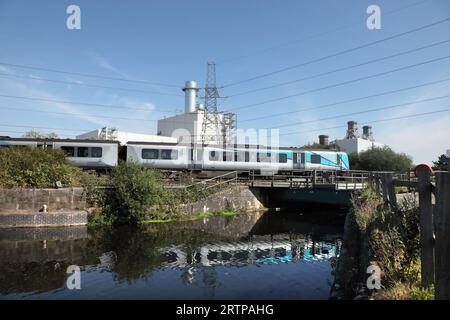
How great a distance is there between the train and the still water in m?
8.89

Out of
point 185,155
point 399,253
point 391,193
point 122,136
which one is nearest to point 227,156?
point 185,155

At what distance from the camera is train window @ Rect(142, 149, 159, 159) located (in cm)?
2873

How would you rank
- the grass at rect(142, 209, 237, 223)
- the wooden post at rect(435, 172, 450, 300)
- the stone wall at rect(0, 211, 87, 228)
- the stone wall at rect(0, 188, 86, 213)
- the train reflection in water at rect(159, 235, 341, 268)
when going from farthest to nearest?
the grass at rect(142, 209, 237, 223) → the stone wall at rect(0, 188, 86, 213) → the stone wall at rect(0, 211, 87, 228) → the train reflection in water at rect(159, 235, 341, 268) → the wooden post at rect(435, 172, 450, 300)

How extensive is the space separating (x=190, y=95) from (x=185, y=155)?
43265 mm

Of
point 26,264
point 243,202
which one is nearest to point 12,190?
point 26,264

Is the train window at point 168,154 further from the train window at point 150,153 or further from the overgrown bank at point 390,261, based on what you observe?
the overgrown bank at point 390,261

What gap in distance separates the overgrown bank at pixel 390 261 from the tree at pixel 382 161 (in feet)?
171

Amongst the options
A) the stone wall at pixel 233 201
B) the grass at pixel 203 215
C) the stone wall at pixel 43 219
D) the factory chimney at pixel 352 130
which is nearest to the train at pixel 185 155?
the stone wall at pixel 233 201

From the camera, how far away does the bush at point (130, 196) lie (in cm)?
2006

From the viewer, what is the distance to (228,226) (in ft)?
68.8

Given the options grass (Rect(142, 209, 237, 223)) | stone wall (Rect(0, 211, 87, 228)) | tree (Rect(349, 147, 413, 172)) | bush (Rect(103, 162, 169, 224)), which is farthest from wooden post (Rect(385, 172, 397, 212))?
tree (Rect(349, 147, 413, 172))

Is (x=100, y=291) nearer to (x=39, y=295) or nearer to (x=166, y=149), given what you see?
(x=39, y=295)

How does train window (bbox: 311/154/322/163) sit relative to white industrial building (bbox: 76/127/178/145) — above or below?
below

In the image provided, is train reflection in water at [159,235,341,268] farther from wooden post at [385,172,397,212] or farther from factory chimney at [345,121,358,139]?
factory chimney at [345,121,358,139]
